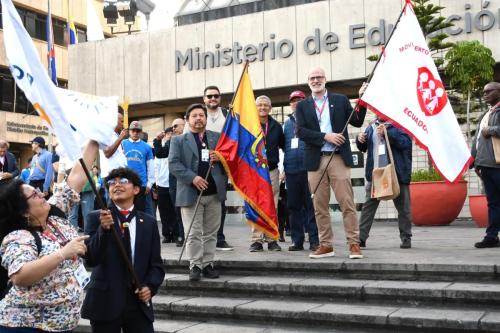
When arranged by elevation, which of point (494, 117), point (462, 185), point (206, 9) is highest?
point (206, 9)

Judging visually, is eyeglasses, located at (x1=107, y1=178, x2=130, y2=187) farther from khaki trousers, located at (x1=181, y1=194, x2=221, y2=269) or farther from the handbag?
the handbag

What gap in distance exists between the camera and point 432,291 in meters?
5.77

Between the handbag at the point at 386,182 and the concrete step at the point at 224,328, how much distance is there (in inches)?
96.5

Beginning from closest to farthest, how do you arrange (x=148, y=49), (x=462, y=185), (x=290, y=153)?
(x=290, y=153), (x=462, y=185), (x=148, y=49)

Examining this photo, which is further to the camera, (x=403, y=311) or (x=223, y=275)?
(x=223, y=275)

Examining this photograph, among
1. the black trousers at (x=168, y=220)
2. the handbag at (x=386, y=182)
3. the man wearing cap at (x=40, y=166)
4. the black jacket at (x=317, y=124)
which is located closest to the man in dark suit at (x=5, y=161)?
the man wearing cap at (x=40, y=166)

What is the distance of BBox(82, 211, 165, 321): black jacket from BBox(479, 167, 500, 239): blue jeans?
4.78 metres

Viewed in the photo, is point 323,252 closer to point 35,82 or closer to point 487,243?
point 487,243

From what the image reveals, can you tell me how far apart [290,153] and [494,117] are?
8.29ft

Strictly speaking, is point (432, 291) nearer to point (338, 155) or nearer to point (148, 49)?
point (338, 155)

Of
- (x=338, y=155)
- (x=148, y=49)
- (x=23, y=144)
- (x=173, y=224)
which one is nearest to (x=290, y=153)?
(x=338, y=155)

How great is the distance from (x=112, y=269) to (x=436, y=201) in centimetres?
870

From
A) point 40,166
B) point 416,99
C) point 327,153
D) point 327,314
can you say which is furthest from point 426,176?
point 40,166

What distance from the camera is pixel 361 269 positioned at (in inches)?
259
